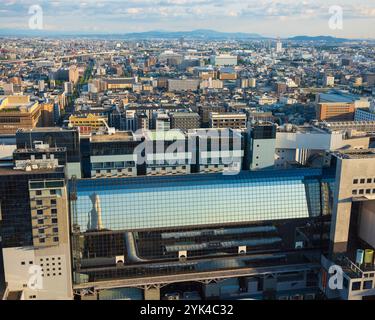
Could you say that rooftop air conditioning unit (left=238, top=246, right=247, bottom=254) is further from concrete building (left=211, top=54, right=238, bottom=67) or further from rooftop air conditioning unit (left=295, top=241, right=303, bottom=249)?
concrete building (left=211, top=54, right=238, bottom=67)

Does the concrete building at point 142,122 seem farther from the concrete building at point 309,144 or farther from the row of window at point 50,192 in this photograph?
the row of window at point 50,192

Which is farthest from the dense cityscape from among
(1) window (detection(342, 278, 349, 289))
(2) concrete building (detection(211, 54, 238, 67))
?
(2) concrete building (detection(211, 54, 238, 67))

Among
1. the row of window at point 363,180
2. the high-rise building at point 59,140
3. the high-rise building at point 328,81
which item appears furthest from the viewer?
the high-rise building at point 328,81

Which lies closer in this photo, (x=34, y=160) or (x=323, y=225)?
(x=34, y=160)

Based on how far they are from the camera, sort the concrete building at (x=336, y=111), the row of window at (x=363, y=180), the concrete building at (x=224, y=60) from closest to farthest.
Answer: the row of window at (x=363, y=180)
the concrete building at (x=336, y=111)
the concrete building at (x=224, y=60)

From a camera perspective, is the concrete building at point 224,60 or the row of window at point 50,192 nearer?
the row of window at point 50,192

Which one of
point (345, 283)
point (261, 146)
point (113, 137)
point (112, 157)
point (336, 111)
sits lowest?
point (345, 283)

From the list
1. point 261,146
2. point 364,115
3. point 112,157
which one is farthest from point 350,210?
point 364,115

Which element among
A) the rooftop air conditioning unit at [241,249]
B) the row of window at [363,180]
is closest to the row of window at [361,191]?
the row of window at [363,180]

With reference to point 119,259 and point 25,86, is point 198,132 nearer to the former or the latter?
point 119,259

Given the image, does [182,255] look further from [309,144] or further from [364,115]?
[364,115]

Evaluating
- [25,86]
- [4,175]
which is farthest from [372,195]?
[25,86]
